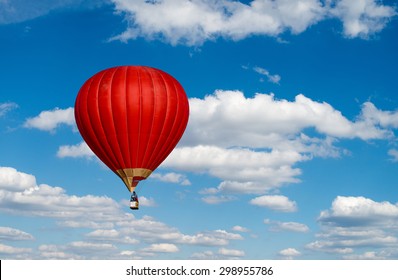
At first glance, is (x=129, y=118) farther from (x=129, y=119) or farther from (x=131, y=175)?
(x=131, y=175)

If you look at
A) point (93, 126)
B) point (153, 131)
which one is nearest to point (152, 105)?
point (153, 131)

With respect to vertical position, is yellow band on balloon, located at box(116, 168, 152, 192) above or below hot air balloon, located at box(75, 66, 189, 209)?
below

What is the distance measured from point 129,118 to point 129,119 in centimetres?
8

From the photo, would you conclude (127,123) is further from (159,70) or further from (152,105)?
(159,70)

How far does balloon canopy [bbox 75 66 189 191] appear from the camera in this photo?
46719mm

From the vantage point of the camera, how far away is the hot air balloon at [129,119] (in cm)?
4669

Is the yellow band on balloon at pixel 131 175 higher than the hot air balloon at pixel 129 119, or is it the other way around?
the hot air balloon at pixel 129 119

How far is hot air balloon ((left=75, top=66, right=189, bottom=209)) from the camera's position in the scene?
4669cm

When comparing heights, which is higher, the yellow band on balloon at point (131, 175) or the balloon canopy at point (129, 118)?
the balloon canopy at point (129, 118)

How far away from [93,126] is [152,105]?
4.92 m

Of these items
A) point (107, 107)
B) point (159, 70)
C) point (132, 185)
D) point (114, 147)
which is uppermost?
point (159, 70)

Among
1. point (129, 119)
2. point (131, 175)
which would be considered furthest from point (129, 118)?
point (131, 175)

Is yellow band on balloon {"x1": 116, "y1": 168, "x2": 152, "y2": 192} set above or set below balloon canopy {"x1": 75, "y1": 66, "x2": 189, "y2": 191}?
below

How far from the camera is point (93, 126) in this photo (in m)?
47.3
